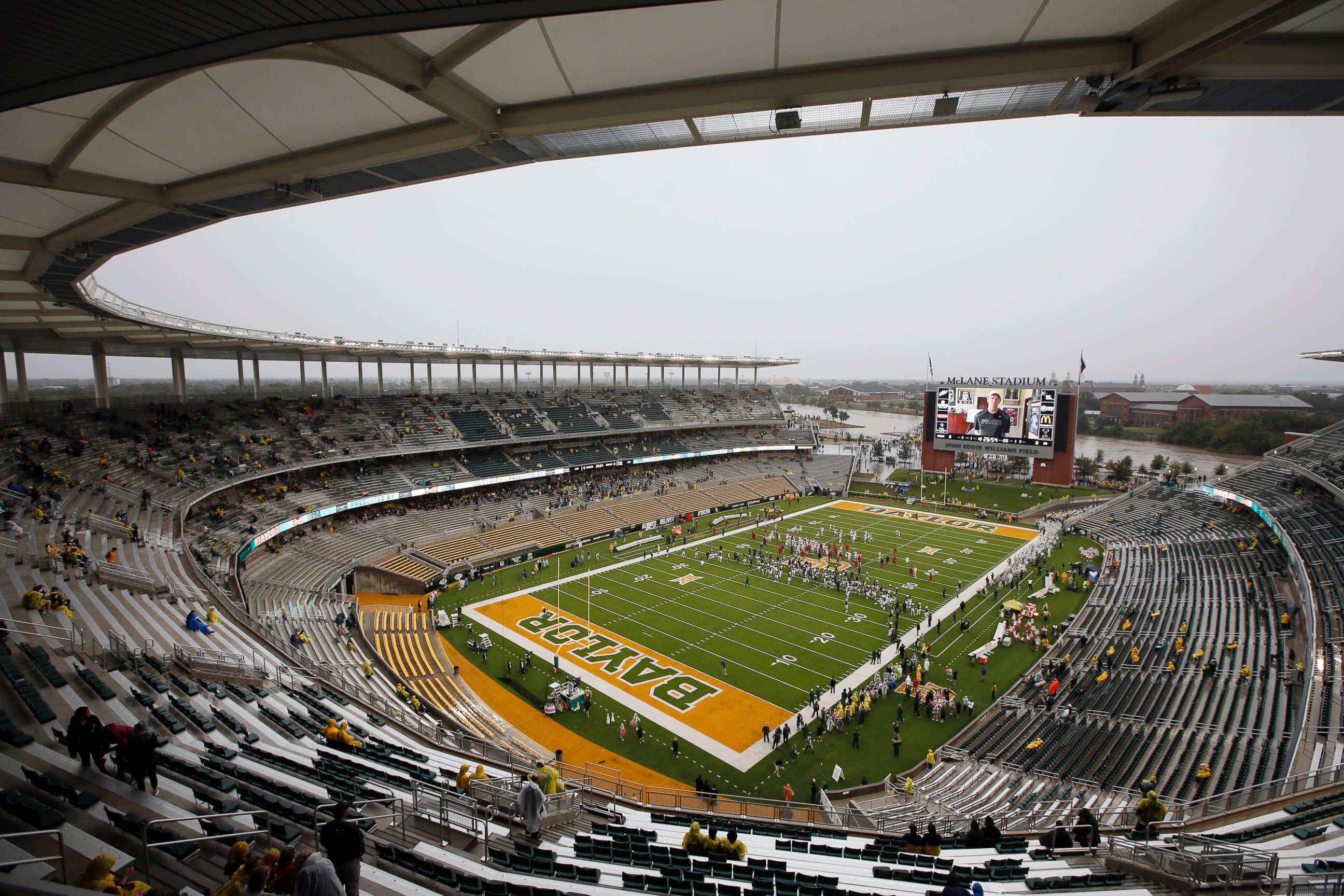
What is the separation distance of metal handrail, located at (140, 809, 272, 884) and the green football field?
52.5ft

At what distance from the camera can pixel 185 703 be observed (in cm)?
1035

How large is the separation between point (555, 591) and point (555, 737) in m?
12.2

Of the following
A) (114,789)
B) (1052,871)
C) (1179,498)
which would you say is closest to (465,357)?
(114,789)

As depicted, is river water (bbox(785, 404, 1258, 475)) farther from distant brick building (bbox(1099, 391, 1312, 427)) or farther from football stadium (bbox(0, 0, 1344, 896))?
football stadium (bbox(0, 0, 1344, 896))

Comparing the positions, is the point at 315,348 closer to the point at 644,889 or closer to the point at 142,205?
the point at 142,205

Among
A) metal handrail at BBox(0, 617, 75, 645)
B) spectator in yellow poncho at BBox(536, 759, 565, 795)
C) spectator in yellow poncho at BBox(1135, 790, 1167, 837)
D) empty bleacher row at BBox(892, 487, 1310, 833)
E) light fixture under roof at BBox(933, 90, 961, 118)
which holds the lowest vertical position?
empty bleacher row at BBox(892, 487, 1310, 833)

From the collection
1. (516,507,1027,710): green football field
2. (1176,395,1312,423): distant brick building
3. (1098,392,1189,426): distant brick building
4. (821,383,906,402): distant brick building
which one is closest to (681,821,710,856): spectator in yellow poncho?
(516,507,1027,710): green football field

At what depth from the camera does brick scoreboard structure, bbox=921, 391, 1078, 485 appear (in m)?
46.1

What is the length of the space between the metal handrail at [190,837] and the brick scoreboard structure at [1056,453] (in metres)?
52.4

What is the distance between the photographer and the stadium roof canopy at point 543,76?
302 centimetres

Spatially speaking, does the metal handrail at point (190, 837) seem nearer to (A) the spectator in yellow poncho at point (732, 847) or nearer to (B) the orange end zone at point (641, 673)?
(A) the spectator in yellow poncho at point (732, 847)

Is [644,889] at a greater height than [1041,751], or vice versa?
[644,889]

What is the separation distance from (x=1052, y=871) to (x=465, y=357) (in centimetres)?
4399

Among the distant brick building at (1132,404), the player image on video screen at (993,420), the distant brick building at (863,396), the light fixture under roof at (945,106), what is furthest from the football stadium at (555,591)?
the distant brick building at (863,396)
